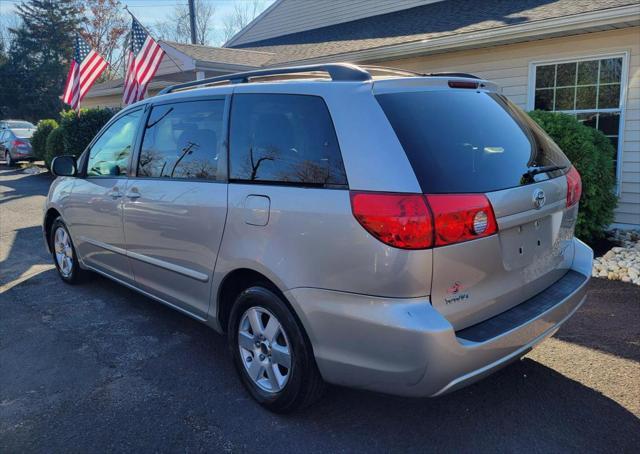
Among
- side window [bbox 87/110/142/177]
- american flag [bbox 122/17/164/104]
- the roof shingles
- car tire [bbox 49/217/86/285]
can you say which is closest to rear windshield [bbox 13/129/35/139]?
the roof shingles

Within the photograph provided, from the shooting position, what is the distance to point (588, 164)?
5.95 m

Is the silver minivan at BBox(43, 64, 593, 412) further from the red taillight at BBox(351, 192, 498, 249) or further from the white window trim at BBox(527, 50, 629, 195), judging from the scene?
the white window trim at BBox(527, 50, 629, 195)

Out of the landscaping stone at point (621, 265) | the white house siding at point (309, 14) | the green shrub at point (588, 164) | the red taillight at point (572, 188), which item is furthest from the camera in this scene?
the white house siding at point (309, 14)

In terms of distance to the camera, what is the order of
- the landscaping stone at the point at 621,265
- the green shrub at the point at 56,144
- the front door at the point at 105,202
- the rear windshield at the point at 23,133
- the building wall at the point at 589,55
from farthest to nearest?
the rear windshield at the point at 23,133
the green shrub at the point at 56,144
the building wall at the point at 589,55
the landscaping stone at the point at 621,265
the front door at the point at 105,202

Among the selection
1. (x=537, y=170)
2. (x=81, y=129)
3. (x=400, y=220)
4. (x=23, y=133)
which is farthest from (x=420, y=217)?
(x=23, y=133)

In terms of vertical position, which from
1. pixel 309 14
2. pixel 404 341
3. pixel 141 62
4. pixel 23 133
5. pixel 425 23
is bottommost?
pixel 404 341

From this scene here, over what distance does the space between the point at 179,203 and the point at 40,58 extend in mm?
45901

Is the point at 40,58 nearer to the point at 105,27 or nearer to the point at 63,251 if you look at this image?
the point at 105,27

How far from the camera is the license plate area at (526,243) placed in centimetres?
255

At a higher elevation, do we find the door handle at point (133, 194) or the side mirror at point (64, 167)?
the side mirror at point (64, 167)

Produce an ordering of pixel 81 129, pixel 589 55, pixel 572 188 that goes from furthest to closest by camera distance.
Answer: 1. pixel 81 129
2. pixel 589 55
3. pixel 572 188

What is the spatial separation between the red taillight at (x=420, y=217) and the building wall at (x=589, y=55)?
609 cm

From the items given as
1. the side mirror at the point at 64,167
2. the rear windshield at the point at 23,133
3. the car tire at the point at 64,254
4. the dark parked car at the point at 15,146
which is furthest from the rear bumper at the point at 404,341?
the rear windshield at the point at 23,133

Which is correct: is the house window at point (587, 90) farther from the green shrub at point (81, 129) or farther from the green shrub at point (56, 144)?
the green shrub at point (56, 144)
